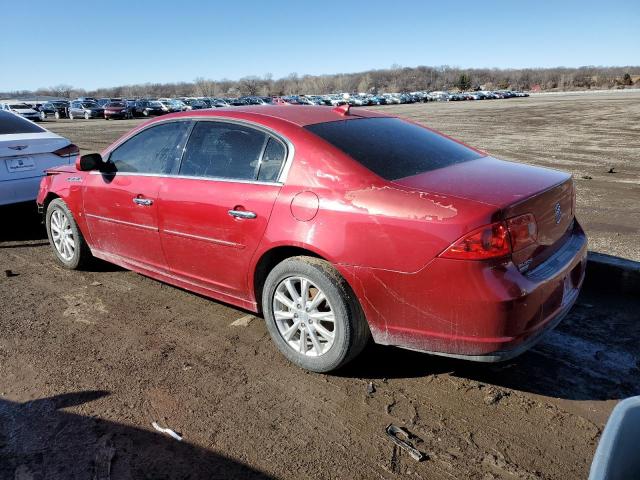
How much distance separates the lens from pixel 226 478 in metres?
2.49

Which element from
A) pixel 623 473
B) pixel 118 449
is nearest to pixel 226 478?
pixel 118 449

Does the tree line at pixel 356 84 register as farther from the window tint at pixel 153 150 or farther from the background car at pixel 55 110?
the window tint at pixel 153 150

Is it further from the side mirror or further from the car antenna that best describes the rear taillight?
the car antenna

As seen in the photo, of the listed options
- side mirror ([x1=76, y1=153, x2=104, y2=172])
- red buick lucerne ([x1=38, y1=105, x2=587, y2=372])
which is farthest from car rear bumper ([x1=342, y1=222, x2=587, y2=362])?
side mirror ([x1=76, y1=153, x2=104, y2=172])

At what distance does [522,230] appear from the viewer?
9.29 feet

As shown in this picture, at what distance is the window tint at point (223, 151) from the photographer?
12.0ft

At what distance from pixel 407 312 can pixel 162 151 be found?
2458 millimetres

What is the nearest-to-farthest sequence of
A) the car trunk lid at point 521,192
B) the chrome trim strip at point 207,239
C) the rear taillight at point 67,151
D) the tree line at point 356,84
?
the car trunk lid at point 521,192 → the chrome trim strip at point 207,239 → the rear taillight at point 67,151 → the tree line at point 356,84

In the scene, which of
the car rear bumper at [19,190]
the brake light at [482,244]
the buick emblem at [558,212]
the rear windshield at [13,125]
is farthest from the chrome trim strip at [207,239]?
the rear windshield at [13,125]

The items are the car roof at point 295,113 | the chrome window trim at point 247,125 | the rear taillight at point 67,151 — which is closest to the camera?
the chrome window trim at point 247,125

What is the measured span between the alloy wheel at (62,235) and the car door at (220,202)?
5.52ft

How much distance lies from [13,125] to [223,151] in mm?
4599

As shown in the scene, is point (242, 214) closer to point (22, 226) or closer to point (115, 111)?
point (22, 226)

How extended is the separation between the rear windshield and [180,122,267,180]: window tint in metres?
4.05
